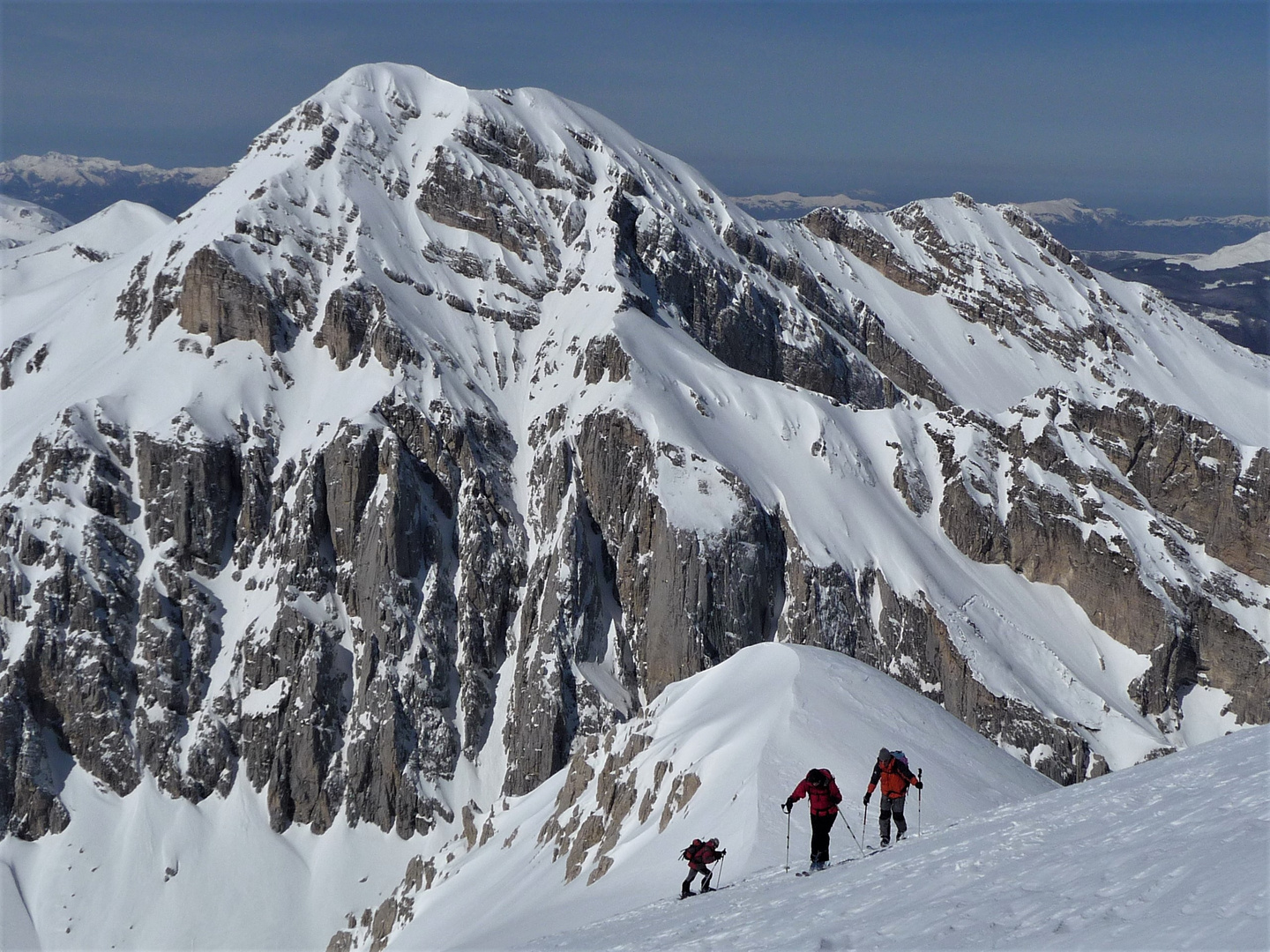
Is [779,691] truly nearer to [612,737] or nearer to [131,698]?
[612,737]

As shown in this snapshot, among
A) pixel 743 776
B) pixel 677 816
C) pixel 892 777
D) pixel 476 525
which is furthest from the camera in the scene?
pixel 476 525

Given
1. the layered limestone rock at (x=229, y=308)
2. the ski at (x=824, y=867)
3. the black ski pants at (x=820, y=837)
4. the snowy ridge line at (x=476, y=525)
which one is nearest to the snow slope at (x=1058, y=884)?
the ski at (x=824, y=867)

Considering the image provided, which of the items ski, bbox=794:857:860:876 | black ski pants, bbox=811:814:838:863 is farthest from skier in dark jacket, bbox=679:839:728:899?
black ski pants, bbox=811:814:838:863

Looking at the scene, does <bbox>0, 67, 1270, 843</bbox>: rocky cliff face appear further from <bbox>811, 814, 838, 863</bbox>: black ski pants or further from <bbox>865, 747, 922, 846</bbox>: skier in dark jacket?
<bbox>865, 747, 922, 846</bbox>: skier in dark jacket

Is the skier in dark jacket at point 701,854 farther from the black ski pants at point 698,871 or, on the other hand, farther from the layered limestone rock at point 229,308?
the layered limestone rock at point 229,308

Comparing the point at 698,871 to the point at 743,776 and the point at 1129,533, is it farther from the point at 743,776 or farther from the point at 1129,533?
the point at 1129,533

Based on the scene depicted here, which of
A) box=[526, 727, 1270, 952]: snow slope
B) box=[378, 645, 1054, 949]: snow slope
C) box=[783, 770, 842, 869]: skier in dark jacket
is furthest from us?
box=[378, 645, 1054, 949]: snow slope

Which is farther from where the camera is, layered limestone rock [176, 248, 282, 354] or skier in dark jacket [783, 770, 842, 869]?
layered limestone rock [176, 248, 282, 354]

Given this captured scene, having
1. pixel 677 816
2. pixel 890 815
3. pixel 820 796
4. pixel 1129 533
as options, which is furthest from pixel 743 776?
pixel 1129 533
